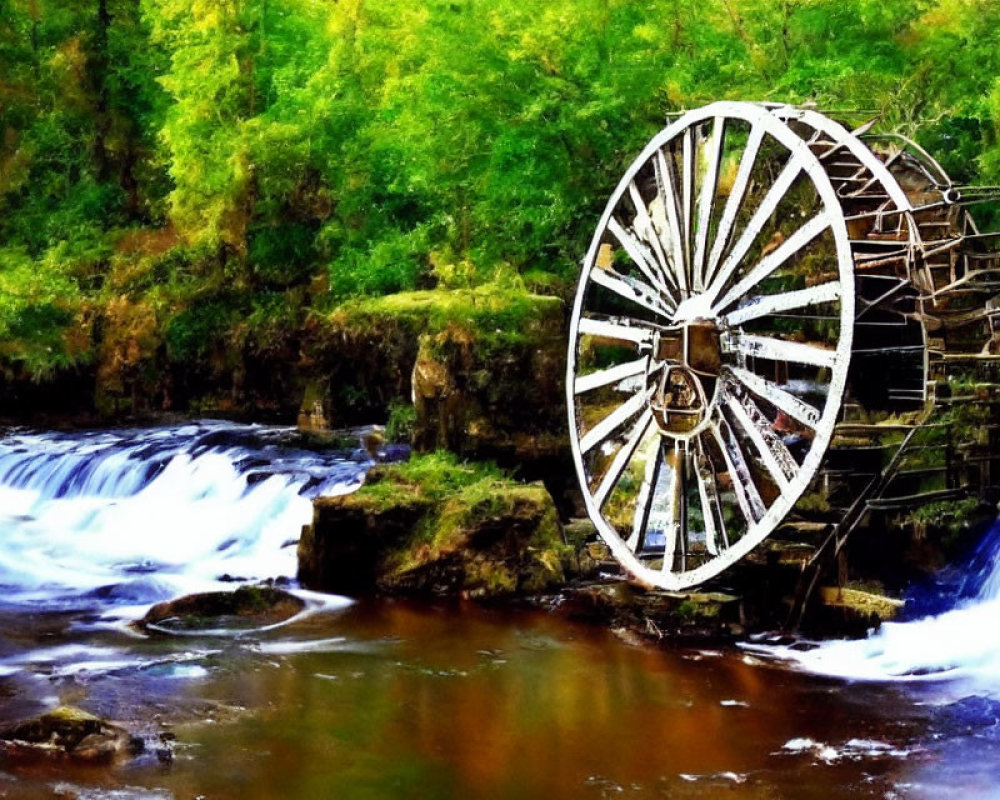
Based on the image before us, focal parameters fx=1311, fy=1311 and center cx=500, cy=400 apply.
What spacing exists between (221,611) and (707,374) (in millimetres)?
5367

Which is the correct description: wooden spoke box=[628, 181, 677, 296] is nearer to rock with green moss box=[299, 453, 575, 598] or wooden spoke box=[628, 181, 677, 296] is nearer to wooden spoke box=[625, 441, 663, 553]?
wooden spoke box=[625, 441, 663, 553]

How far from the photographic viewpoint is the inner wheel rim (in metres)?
11.9

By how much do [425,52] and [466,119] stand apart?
4.66ft

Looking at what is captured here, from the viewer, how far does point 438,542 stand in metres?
13.8

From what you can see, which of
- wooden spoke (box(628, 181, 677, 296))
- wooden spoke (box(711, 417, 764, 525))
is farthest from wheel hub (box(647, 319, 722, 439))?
wooden spoke (box(628, 181, 677, 296))

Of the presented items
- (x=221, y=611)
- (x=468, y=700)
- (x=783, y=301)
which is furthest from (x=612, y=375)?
(x=468, y=700)

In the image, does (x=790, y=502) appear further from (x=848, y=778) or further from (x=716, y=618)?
(x=848, y=778)

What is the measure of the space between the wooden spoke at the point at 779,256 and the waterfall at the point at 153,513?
5.69m

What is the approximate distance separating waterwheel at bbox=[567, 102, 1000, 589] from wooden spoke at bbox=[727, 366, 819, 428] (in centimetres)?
2

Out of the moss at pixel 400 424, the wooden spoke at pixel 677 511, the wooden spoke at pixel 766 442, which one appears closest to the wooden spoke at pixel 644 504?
the wooden spoke at pixel 677 511

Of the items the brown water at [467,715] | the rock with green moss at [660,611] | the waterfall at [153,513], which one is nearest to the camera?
the brown water at [467,715]

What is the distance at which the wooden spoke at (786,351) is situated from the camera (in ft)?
37.2

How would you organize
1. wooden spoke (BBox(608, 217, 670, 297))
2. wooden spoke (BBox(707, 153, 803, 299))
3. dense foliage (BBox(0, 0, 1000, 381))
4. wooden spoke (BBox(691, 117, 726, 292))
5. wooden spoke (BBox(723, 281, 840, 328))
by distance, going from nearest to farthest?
wooden spoke (BBox(723, 281, 840, 328)), wooden spoke (BBox(707, 153, 803, 299)), wooden spoke (BBox(691, 117, 726, 292)), wooden spoke (BBox(608, 217, 670, 297)), dense foliage (BBox(0, 0, 1000, 381))

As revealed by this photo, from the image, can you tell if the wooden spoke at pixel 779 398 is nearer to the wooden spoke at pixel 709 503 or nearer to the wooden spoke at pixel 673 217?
the wooden spoke at pixel 709 503
